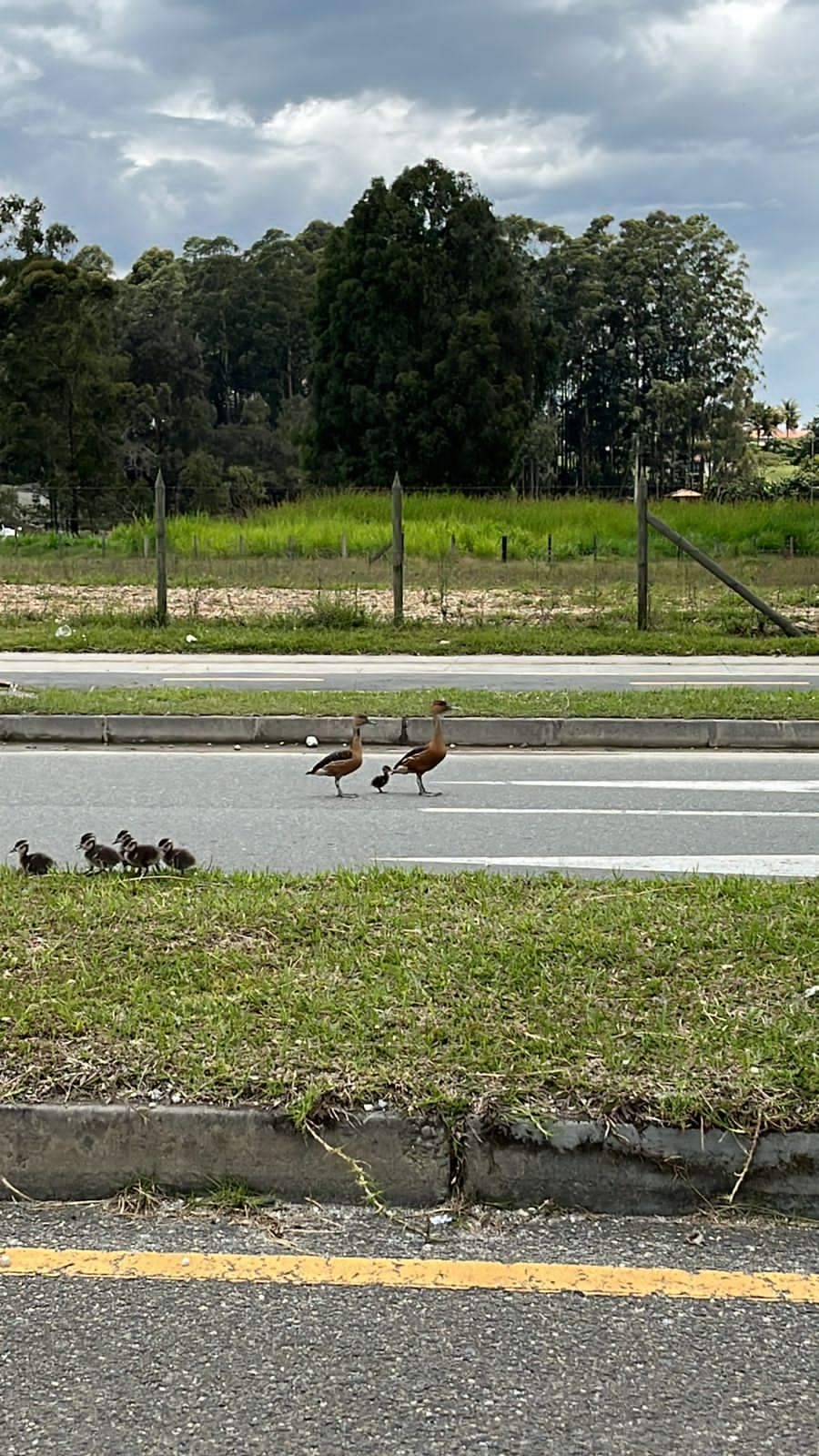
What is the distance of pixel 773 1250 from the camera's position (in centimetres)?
389

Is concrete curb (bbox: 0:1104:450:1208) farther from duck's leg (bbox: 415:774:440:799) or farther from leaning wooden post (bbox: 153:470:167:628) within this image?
leaning wooden post (bbox: 153:470:167:628)

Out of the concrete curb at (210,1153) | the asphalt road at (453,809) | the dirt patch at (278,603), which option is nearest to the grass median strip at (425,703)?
the asphalt road at (453,809)

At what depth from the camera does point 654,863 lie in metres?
7.80

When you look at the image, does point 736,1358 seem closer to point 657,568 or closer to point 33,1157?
point 33,1157

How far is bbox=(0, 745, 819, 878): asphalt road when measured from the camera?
26.5 feet

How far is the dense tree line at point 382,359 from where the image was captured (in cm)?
5900

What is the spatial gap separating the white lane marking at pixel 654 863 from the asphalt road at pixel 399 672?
6935mm

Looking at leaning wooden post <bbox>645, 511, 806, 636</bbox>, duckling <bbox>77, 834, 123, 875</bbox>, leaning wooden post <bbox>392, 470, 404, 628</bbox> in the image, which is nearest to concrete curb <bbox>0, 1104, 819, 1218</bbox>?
duckling <bbox>77, 834, 123, 875</bbox>

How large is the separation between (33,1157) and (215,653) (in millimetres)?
15012

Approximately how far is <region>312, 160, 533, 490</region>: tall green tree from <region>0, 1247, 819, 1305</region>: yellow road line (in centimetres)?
5489

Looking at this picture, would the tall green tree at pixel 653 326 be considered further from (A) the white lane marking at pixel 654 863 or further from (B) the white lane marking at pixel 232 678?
(A) the white lane marking at pixel 654 863

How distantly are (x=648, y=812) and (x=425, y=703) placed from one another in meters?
3.96

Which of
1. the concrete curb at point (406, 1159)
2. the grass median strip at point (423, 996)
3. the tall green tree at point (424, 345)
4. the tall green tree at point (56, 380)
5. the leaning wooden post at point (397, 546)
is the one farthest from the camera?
the tall green tree at point (56, 380)

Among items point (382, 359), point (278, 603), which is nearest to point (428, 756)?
point (278, 603)
